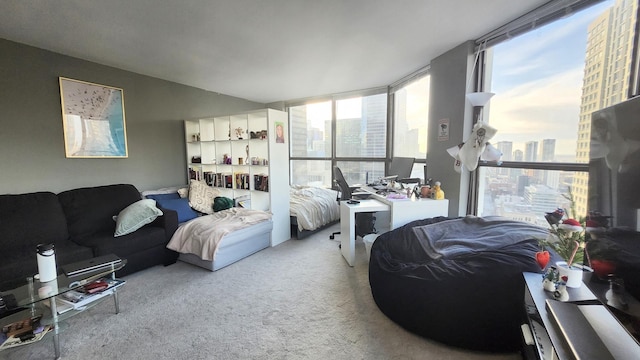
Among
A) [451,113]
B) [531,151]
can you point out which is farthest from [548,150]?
[451,113]

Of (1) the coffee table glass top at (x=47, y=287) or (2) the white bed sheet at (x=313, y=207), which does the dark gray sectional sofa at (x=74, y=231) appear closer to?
(1) the coffee table glass top at (x=47, y=287)

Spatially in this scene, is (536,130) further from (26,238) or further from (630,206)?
(26,238)

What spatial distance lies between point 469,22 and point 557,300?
2365 mm

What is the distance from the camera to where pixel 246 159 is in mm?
3842

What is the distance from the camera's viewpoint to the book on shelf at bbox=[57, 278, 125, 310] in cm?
186

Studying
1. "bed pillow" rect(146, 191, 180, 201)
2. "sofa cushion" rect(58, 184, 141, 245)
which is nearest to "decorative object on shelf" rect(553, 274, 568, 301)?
"sofa cushion" rect(58, 184, 141, 245)

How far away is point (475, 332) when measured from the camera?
1.57 meters

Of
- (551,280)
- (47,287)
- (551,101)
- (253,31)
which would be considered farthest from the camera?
(253,31)

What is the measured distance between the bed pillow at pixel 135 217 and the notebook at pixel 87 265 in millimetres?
591

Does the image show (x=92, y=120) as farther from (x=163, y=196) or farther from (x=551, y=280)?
(x=551, y=280)

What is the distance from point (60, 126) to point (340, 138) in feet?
13.8

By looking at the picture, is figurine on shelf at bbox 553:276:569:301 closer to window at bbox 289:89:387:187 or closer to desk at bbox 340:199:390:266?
desk at bbox 340:199:390:266

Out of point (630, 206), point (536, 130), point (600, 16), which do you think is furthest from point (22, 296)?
point (600, 16)

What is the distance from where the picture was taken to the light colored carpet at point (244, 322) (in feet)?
5.42
